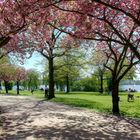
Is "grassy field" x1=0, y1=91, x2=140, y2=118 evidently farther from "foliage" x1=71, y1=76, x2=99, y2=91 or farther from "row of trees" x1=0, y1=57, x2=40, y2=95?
"foliage" x1=71, y1=76, x2=99, y2=91

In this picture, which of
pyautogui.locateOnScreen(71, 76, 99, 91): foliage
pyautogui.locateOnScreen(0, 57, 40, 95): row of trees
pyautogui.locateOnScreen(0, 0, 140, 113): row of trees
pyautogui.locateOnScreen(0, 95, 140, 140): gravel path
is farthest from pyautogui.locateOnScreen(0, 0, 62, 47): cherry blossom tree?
pyautogui.locateOnScreen(71, 76, 99, 91): foliage

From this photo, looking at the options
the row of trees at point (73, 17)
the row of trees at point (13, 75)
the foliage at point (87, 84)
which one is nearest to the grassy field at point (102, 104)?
the row of trees at point (73, 17)

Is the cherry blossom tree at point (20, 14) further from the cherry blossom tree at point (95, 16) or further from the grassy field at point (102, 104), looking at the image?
the grassy field at point (102, 104)

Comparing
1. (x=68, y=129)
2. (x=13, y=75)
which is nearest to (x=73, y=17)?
(x=68, y=129)

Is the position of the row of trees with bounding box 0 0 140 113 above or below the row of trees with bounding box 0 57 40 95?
below

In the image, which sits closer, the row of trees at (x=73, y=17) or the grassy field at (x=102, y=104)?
the row of trees at (x=73, y=17)

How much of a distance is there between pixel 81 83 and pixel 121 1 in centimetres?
8772

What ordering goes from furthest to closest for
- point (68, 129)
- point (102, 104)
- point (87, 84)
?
1. point (87, 84)
2. point (102, 104)
3. point (68, 129)

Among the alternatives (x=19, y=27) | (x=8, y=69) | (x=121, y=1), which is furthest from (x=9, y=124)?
(x=8, y=69)

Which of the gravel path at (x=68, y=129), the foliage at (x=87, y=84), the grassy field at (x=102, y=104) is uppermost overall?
the foliage at (x=87, y=84)

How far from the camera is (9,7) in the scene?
1498 centimetres

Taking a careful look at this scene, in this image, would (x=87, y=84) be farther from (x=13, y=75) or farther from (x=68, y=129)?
(x=68, y=129)

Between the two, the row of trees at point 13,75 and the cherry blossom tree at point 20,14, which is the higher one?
the row of trees at point 13,75

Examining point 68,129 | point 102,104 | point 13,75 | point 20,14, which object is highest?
point 13,75
